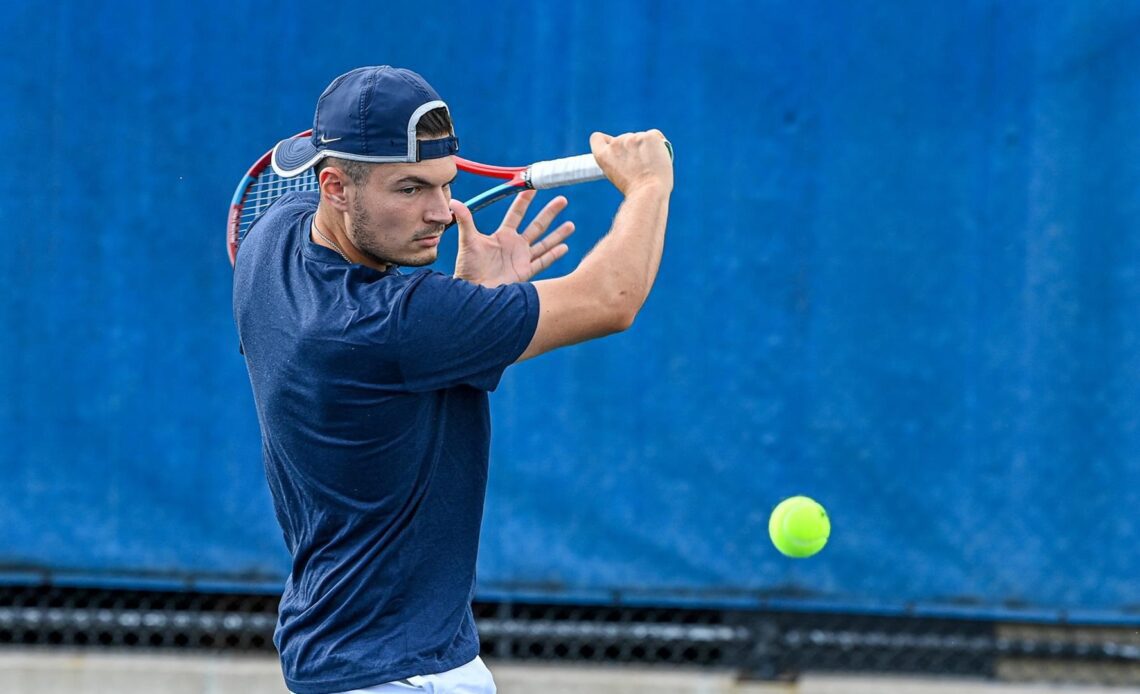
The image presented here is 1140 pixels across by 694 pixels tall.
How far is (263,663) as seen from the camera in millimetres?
4617

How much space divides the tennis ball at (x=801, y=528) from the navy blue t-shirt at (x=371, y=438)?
142 cm

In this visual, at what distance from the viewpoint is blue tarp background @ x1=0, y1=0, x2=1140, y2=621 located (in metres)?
4.40

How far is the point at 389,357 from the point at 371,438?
17cm

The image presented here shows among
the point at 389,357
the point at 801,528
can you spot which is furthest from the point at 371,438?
the point at 801,528

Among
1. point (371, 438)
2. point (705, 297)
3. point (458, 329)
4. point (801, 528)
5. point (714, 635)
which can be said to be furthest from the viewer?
point (714, 635)

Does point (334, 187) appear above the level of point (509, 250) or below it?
above

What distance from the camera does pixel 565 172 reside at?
2834mm

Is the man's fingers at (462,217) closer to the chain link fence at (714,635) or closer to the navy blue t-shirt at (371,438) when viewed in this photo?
the navy blue t-shirt at (371,438)

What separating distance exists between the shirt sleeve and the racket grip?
0.41 m

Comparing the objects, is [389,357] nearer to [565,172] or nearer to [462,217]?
[462,217]

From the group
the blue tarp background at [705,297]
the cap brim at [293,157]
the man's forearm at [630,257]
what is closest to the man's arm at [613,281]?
the man's forearm at [630,257]

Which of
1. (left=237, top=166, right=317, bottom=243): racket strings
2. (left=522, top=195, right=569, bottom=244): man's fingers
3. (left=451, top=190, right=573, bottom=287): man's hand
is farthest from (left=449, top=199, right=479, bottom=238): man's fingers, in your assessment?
(left=237, top=166, right=317, bottom=243): racket strings

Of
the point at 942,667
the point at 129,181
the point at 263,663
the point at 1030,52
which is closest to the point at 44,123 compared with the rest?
the point at 129,181

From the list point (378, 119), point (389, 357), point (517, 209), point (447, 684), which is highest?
point (378, 119)
